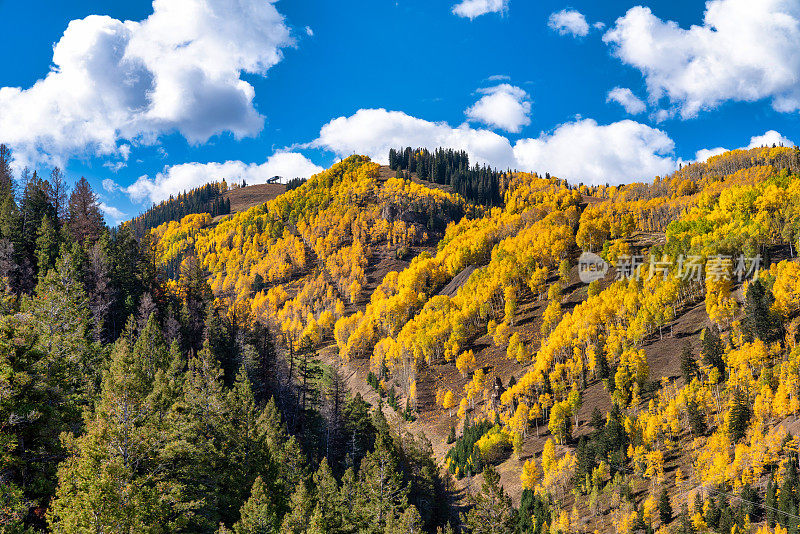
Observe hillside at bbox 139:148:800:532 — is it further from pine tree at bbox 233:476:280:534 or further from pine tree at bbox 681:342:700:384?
pine tree at bbox 233:476:280:534

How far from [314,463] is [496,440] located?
64171mm

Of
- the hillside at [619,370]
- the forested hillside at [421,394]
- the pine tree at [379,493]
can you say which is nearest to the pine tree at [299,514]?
the forested hillside at [421,394]

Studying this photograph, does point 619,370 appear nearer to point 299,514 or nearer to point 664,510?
point 664,510

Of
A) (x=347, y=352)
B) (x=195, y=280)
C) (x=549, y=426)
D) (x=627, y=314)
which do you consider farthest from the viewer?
(x=347, y=352)

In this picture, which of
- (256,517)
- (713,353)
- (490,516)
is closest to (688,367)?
(713,353)

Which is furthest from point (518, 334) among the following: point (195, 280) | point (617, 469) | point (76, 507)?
point (76, 507)

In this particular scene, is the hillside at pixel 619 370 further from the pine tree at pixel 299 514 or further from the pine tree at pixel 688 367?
the pine tree at pixel 299 514

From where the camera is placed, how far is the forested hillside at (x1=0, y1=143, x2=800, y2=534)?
23094 mm

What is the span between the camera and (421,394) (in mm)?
151125

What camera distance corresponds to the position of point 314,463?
2655 inches

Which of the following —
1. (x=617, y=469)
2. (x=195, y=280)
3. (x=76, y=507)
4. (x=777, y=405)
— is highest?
(x=195, y=280)

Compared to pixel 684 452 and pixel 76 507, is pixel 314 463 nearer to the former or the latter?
pixel 76 507

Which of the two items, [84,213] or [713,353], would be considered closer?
[84,213]

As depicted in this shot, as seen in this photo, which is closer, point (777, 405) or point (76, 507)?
point (76, 507)
